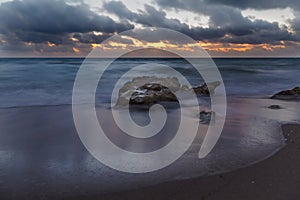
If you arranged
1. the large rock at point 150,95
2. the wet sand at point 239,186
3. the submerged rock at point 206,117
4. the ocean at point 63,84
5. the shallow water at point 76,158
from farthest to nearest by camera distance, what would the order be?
the ocean at point 63,84, the large rock at point 150,95, the submerged rock at point 206,117, the shallow water at point 76,158, the wet sand at point 239,186

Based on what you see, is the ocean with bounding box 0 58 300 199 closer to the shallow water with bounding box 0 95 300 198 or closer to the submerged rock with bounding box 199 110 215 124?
the shallow water with bounding box 0 95 300 198

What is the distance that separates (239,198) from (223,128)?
10.8ft

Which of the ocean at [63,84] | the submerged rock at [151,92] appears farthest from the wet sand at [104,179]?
the ocean at [63,84]

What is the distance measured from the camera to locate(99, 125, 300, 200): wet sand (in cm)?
337

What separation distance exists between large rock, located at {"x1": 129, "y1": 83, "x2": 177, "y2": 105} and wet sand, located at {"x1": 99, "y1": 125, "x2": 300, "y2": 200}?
576 centimetres

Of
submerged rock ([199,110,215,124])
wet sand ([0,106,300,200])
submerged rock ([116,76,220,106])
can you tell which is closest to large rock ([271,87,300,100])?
submerged rock ([116,76,220,106])

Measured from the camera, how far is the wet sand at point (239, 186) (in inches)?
133

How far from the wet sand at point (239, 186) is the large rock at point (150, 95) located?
5763 mm

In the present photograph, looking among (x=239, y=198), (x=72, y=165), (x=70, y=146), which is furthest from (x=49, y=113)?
(x=239, y=198)

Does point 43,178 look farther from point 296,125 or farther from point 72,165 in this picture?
point 296,125

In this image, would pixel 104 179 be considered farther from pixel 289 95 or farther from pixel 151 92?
pixel 289 95

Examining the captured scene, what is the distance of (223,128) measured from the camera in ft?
21.2

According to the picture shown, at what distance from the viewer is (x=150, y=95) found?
1004cm

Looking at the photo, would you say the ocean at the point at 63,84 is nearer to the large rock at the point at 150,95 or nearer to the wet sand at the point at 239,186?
the large rock at the point at 150,95
